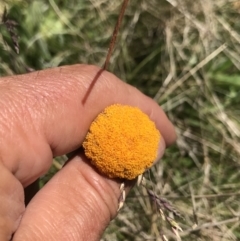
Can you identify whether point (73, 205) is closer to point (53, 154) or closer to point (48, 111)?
point (53, 154)

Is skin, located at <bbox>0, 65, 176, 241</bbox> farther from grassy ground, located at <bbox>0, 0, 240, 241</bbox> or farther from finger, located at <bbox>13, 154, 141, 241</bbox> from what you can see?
grassy ground, located at <bbox>0, 0, 240, 241</bbox>

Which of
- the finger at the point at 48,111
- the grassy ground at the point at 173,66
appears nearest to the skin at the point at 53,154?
the finger at the point at 48,111

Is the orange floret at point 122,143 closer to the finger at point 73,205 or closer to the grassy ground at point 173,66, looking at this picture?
the finger at point 73,205

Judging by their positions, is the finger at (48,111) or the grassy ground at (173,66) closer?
the finger at (48,111)

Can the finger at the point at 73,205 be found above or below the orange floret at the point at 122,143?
below

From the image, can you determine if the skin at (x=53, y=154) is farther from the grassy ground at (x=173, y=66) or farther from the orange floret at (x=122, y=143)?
the grassy ground at (x=173, y=66)

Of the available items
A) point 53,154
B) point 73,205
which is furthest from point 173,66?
point 73,205

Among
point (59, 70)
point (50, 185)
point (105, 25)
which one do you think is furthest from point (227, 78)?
point (50, 185)
